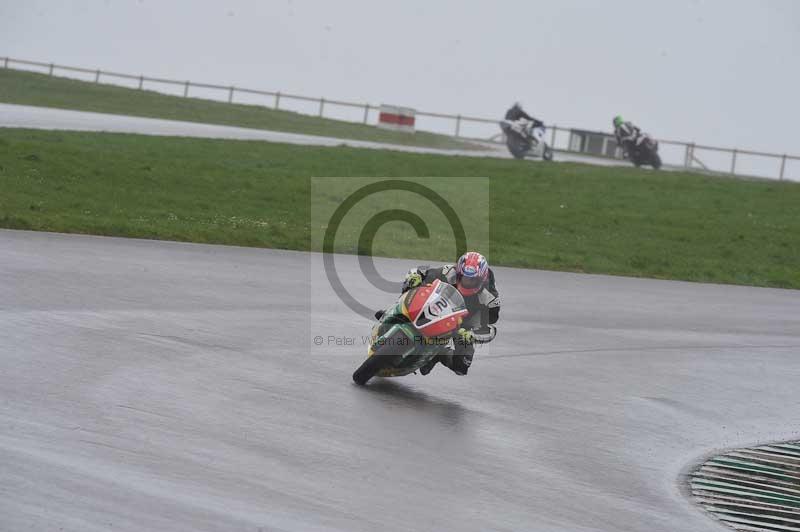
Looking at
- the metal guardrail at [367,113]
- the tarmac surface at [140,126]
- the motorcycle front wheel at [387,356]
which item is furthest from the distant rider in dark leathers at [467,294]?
the metal guardrail at [367,113]

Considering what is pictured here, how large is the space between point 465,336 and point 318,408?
208 cm

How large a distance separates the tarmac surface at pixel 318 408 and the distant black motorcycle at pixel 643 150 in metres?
23.3

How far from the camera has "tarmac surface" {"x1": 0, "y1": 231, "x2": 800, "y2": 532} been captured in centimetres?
742

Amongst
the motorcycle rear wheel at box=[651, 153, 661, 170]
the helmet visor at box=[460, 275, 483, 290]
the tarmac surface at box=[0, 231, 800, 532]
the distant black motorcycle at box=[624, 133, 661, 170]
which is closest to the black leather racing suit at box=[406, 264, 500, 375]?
the helmet visor at box=[460, 275, 483, 290]

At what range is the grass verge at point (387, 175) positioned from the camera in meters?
22.2

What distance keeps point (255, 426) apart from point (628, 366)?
636 centimetres

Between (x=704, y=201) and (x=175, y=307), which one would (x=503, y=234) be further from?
(x=175, y=307)

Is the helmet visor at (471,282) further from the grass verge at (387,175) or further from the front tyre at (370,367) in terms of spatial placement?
the grass verge at (387,175)

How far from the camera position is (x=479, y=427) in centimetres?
1047

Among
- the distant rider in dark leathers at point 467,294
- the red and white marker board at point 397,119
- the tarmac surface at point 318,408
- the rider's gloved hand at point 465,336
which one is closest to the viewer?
the tarmac surface at point 318,408

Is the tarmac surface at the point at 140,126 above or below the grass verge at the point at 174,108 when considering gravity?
below

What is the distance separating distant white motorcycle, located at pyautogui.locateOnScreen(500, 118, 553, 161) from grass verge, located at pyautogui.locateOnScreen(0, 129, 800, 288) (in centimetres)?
367

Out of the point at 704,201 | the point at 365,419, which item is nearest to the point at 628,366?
the point at 365,419

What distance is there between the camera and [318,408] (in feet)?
33.3
